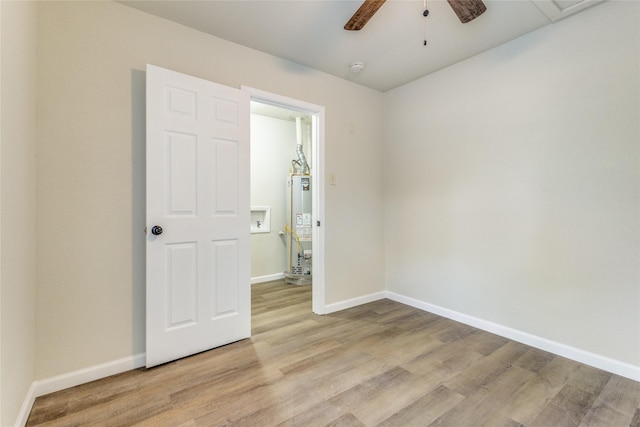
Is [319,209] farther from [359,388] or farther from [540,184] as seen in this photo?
[540,184]

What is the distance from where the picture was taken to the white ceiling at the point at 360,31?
193 centimetres

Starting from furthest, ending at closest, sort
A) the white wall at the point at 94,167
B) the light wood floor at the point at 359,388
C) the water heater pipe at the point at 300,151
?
1. the water heater pipe at the point at 300,151
2. the white wall at the point at 94,167
3. the light wood floor at the point at 359,388

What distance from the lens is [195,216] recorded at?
2.11 m

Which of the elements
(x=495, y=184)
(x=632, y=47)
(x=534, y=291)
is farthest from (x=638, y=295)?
(x=632, y=47)

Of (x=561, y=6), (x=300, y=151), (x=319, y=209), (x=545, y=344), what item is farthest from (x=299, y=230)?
(x=561, y=6)

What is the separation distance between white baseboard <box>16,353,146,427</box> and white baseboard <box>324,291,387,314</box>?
1668mm

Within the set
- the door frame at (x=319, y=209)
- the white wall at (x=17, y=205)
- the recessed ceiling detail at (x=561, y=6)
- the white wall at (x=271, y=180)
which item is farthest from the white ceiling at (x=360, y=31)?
the white wall at (x=271, y=180)

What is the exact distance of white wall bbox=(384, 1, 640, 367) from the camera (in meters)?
1.87

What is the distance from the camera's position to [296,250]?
4.35 metres

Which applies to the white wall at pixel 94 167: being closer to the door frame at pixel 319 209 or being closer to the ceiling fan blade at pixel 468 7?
the door frame at pixel 319 209

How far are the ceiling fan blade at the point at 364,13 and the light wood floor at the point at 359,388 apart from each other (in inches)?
87.8

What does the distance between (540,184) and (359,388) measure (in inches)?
80.0

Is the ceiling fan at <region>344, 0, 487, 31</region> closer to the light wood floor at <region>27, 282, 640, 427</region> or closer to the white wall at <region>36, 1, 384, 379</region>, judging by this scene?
the white wall at <region>36, 1, 384, 379</region>

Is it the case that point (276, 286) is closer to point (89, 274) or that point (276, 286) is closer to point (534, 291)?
point (89, 274)
